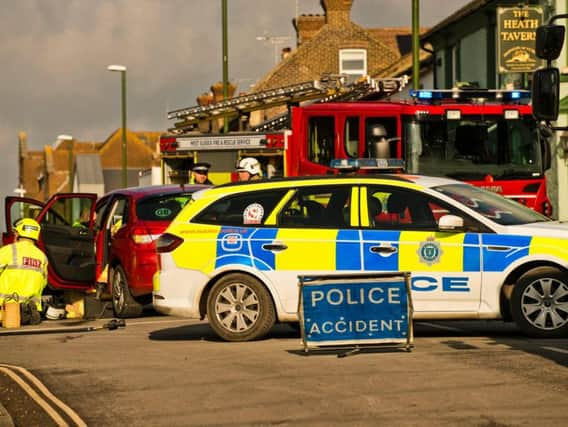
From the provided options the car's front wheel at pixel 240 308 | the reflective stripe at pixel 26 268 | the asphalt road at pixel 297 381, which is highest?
the reflective stripe at pixel 26 268

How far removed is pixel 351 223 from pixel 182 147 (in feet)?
40.9

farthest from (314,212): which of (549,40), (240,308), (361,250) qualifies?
(549,40)

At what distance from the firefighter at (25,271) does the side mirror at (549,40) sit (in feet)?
26.6

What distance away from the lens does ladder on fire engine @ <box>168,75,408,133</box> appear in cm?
2433

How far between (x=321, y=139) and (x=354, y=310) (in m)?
10.6

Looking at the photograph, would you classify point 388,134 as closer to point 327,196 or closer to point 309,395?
point 327,196

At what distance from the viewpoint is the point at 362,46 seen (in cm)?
6253

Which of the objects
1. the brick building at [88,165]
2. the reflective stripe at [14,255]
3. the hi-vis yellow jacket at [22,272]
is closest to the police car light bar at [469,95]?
the hi-vis yellow jacket at [22,272]

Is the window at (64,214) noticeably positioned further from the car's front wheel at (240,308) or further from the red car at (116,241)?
the car's front wheel at (240,308)

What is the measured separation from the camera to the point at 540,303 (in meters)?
13.4

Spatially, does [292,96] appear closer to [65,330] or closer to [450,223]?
[65,330]

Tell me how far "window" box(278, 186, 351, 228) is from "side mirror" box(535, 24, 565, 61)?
8.38 feet

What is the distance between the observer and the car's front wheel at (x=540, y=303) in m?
13.3

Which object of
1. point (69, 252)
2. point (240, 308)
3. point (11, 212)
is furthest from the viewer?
point (11, 212)
